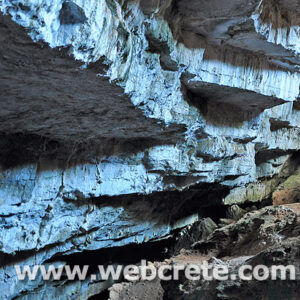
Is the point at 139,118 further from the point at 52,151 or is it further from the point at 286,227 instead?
the point at 286,227

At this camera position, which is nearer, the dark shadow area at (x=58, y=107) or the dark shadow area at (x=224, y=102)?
the dark shadow area at (x=58, y=107)

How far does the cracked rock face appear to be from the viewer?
342cm

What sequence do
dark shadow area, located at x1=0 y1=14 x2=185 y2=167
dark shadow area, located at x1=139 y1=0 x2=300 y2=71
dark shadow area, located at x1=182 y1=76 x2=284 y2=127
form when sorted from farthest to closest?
dark shadow area, located at x1=182 y1=76 x2=284 y2=127 < dark shadow area, located at x1=139 y1=0 x2=300 y2=71 < dark shadow area, located at x1=0 y1=14 x2=185 y2=167

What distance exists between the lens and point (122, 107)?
17.6 feet

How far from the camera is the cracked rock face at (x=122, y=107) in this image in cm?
342

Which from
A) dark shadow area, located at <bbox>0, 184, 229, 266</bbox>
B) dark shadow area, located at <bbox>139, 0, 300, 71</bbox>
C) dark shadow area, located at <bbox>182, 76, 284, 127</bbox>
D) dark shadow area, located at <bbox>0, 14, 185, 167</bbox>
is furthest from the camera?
dark shadow area, located at <bbox>0, 184, 229, 266</bbox>

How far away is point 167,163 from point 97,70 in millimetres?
5404

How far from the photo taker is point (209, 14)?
5.32 m

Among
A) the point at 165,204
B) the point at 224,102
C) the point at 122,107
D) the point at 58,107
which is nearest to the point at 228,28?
the point at 122,107

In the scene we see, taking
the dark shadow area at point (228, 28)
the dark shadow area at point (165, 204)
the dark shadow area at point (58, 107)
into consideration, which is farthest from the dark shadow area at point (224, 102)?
the dark shadow area at point (165, 204)

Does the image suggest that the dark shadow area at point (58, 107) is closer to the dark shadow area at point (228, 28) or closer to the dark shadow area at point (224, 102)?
the dark shadow area at point (224, 102)

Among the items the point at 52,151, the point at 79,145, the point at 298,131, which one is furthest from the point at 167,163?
the point at 298,131

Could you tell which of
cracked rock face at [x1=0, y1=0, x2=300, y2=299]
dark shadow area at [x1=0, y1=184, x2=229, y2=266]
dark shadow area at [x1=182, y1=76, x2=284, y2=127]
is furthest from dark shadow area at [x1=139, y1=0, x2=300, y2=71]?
dark shadow area at [x1=0, y1=184, x2=229, y2=266]

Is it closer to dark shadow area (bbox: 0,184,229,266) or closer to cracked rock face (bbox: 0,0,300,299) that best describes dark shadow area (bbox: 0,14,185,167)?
cracked rock face (bbox: 0,0,300,299)
